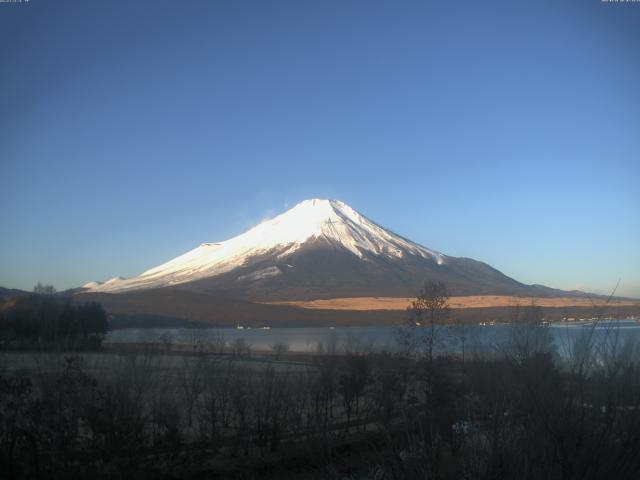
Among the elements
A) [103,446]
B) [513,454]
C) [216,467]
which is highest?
[513,454]

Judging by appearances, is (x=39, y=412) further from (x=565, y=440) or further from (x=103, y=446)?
(x=565, y=440)

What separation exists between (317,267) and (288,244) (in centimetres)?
2134

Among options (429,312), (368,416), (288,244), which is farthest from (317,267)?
(368,416)

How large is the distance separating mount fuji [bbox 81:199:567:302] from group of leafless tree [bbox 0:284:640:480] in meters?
97.0

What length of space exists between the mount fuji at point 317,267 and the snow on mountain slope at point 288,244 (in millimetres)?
278

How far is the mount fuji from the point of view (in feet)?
421

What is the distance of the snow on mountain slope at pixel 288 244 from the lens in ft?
505

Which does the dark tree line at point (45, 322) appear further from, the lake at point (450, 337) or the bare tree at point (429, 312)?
the bare tree at point (429, 312)

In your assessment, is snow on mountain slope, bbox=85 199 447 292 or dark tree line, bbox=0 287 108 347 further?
snow on mountain slope, bbox=85 199 447 292

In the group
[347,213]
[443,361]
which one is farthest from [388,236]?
[443,361]

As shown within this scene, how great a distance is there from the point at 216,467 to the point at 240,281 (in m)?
123

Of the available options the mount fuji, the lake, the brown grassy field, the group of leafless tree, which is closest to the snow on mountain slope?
the mount fuji

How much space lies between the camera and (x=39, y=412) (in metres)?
11.4

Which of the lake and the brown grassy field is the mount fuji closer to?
the brown grassy field
